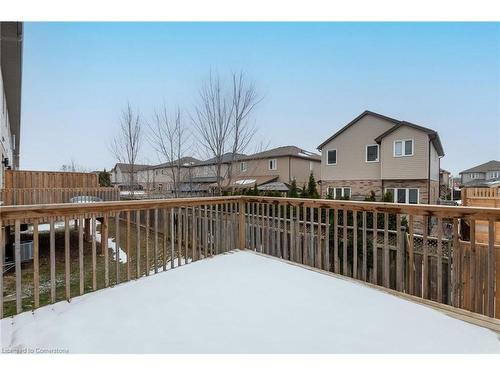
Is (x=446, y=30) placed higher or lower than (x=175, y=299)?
higher

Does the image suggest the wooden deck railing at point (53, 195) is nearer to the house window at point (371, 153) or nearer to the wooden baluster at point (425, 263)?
the wooden baluster at point (425, 263)

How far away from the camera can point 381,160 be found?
13750 millimetres

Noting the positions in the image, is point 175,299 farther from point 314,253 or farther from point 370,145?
point 370,145

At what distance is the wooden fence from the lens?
9.12m

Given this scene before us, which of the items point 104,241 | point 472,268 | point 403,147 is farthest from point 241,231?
point 403,147

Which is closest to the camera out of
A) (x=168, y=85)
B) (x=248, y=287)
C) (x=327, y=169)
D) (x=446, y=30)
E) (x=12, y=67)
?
(x=248, y=287)

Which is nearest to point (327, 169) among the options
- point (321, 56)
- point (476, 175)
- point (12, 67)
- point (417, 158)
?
point (417, 158)

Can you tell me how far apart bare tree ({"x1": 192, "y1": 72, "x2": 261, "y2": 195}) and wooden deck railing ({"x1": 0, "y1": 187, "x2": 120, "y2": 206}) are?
15.8 ft

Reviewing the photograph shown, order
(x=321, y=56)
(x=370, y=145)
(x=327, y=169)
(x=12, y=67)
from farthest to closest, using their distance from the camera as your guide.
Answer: (x=327, y=169) < (x=370, y=145) < (x=12, y=67) < (x=321, y=56)

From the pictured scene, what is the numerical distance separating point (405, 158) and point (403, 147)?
53 centimetres

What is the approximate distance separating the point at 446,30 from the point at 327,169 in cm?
1276

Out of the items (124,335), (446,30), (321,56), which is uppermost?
(321,56)

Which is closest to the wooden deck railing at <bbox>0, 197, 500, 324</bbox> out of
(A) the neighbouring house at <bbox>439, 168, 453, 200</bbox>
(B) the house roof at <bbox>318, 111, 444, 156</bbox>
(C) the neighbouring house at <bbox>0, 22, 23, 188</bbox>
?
(C) the neighbouring house at <bbox>0, 22, 23, 188</bbox>

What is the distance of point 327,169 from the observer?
1630 cm
